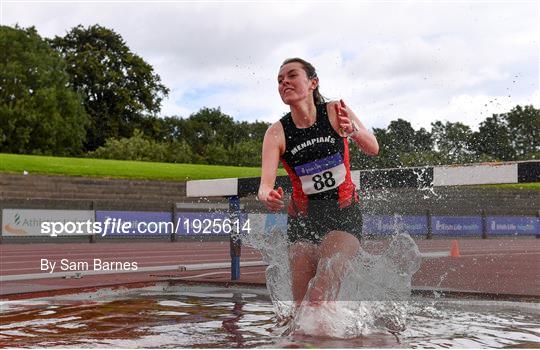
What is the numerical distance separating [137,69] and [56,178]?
35983mm

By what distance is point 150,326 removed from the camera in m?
5.39

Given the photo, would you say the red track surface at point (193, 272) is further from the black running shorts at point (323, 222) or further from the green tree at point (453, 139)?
the black running shorts at point (323, 222)

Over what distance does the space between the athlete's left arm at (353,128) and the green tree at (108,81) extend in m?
60.4

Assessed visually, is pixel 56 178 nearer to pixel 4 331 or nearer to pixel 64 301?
pixel 64 301

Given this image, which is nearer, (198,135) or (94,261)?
(94,261)

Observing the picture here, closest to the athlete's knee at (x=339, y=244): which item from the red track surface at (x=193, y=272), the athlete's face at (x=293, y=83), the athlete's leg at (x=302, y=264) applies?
the athlete's leg at (x=302, y=264)

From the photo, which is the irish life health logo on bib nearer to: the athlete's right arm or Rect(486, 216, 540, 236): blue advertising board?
the athlete's right arm

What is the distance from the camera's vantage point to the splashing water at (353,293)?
4.58 meters

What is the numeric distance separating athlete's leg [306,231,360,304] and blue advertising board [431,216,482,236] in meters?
29.6

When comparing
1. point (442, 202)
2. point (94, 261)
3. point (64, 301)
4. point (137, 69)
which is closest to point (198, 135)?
point (137, 69)

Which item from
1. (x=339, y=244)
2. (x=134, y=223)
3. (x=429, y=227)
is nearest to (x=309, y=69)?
(x=339, y=244)

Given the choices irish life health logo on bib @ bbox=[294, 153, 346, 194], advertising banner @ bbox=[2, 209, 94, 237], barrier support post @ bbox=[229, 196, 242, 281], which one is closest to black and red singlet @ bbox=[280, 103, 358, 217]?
irish life health logo on bib @ bbox=[294, 153, 346, 194]
